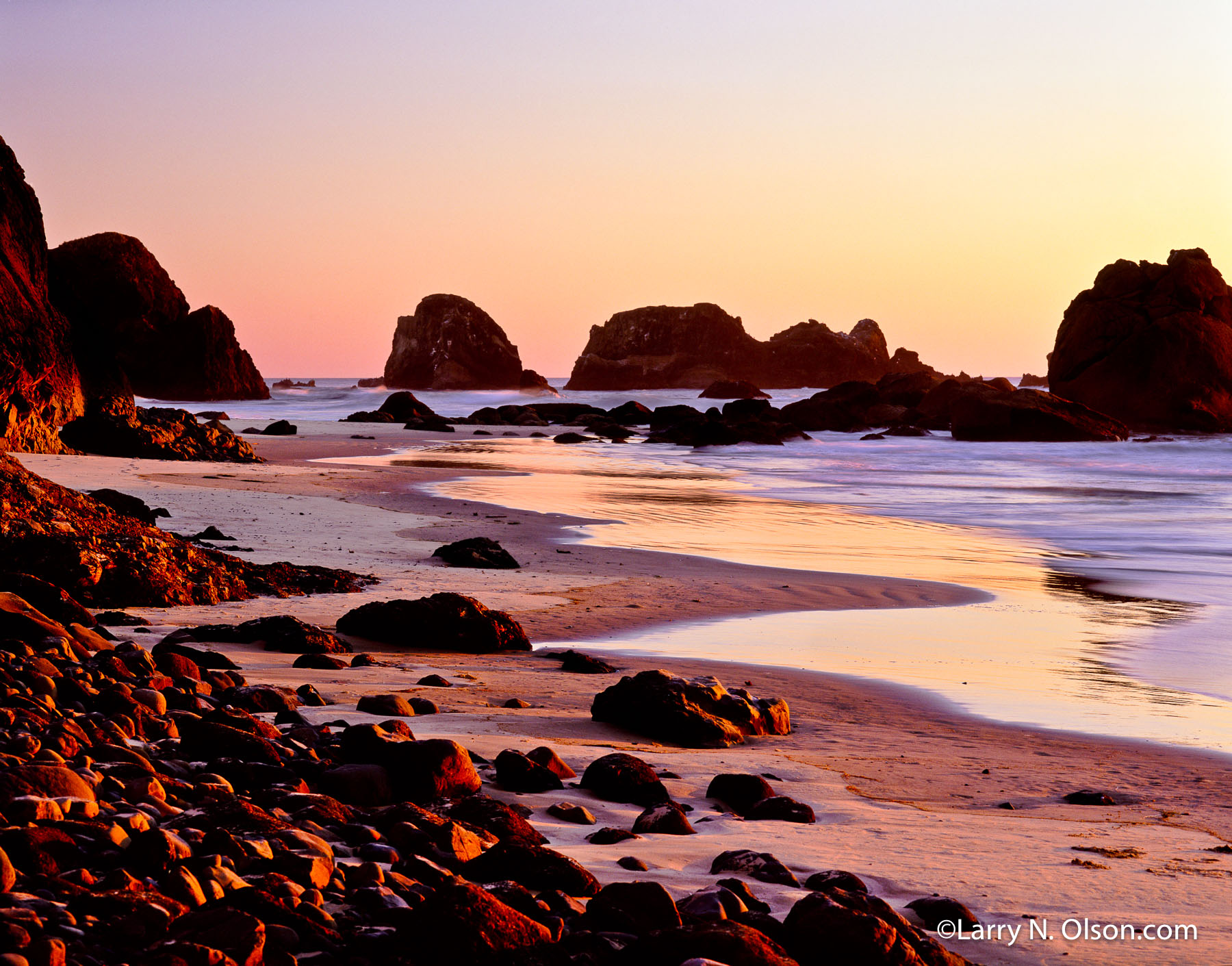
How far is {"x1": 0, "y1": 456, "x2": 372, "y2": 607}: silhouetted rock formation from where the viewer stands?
648 centimetres

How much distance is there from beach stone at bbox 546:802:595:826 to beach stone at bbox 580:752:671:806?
0.77 feet

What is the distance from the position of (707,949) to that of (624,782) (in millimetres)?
1472

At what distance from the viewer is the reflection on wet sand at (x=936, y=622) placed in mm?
6043

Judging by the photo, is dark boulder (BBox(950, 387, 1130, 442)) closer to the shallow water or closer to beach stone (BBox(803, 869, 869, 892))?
the shallow water

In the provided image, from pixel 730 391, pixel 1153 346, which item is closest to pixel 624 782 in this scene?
pixel 1153 346

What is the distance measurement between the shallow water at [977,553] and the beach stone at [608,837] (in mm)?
2934

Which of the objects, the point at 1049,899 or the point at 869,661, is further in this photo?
the point at 869,661

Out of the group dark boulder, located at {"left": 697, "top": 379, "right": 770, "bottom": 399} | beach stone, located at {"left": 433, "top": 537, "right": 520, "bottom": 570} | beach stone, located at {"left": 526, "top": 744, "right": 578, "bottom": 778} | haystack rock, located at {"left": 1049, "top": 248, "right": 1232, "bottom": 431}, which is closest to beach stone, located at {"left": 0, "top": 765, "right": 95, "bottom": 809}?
beach stone, located at {"left": 526, "top": 744, "right": 578, "bottom": 778}

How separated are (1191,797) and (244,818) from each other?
135 inches

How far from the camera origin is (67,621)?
5.33m

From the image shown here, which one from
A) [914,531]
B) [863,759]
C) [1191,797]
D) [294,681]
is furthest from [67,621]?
[914,531]

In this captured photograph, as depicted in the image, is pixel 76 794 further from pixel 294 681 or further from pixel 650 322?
pixel 650 322

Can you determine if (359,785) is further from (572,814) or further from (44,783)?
(44,783)

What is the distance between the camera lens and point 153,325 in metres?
62.5
